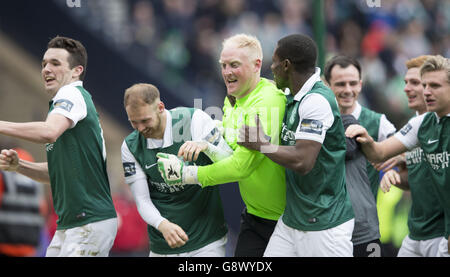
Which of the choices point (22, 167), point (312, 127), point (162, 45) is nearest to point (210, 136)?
point (312, 127)

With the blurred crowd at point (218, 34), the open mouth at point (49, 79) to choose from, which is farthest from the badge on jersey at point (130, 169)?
the blurred crowd at point (218, 34)

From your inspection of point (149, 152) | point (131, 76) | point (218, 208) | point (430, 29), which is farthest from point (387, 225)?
point (430, 29)

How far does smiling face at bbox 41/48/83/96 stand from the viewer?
13.4ft

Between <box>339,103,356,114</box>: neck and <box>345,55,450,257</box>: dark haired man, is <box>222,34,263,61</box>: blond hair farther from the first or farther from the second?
<box>339,103,356,114</box>: neck

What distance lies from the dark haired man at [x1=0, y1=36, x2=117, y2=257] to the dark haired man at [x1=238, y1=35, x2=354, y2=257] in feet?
3.61

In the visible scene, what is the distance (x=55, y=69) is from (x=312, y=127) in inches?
71.3

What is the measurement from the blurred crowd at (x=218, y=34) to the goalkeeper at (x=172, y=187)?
4099 mm

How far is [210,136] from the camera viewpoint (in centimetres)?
394

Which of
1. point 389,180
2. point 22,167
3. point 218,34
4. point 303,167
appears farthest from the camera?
point 218,34

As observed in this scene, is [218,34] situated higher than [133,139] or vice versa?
[218,34]

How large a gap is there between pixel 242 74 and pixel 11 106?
6016 millimetres

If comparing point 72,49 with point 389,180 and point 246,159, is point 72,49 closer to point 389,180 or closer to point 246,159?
point 246,159

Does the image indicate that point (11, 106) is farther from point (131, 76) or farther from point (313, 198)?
point (313, 198)

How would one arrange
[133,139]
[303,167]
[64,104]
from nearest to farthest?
[303,167], [64,104], [133,139]
